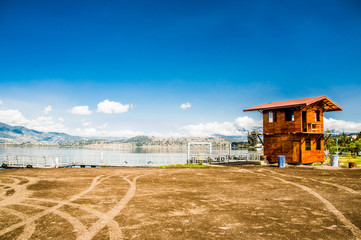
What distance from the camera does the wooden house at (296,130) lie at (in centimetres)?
3019

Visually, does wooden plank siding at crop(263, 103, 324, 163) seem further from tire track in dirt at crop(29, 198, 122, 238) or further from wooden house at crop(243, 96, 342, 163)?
tire track in dirt at crop(29, 198, 122, 238)

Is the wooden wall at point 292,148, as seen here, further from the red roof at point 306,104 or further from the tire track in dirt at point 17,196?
the tire track in dirt at point 17,196

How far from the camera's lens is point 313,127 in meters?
31.9

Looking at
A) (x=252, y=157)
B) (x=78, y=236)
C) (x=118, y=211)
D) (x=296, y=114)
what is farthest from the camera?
(x=252, y=157)

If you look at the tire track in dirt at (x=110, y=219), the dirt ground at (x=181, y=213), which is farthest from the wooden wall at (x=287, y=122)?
the tire track in dirt at (x=110, y=219)

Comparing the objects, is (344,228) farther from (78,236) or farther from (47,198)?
(47,198)

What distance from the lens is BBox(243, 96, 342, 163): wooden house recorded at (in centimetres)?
3019

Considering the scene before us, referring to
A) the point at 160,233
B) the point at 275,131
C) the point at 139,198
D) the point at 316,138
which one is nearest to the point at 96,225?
the point at 160,233

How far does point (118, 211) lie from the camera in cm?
936

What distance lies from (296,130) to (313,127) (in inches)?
145

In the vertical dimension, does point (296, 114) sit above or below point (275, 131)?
above

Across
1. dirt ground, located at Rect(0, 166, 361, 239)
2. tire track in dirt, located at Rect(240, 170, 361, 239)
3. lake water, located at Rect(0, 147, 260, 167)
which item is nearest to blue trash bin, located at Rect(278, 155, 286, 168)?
lake water, located at Rect(0, 147, 260, 167)

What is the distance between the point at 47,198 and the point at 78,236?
624 cm

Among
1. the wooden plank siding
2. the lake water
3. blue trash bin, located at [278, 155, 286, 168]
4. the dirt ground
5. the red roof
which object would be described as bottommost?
the lake water
